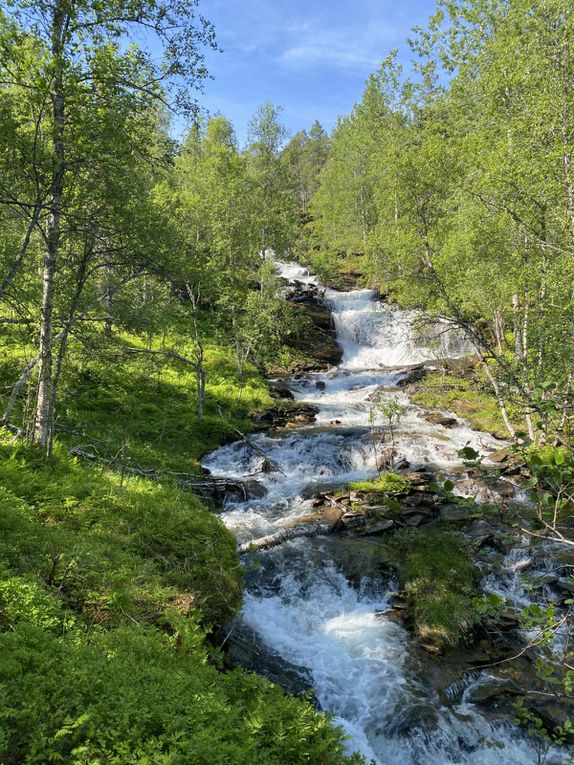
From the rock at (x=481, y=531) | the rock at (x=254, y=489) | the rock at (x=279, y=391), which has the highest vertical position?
the rock at (x=279, y=391)

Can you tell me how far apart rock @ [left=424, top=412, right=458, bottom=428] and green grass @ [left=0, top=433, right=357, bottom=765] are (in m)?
14.9

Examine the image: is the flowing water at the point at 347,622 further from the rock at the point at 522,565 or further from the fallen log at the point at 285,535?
the rock at the point at 522,565

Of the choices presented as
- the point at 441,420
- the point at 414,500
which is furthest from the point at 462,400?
the point at 414,500

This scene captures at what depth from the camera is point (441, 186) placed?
16.2m

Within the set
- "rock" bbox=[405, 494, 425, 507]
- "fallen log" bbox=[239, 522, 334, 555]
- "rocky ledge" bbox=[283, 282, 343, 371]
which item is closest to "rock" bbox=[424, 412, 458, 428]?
"rock" bbox=[405, 494, 425, 507]

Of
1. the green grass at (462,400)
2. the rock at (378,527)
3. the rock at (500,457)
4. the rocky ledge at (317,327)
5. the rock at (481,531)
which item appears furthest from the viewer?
the rocky ledge at (317,327)

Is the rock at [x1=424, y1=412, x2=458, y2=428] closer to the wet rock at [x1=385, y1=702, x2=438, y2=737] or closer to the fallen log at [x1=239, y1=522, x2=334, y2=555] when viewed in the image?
the fallen log at [x1=239, y1=522, x2=334, y2=555]

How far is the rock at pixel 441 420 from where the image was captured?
2161 centimetres

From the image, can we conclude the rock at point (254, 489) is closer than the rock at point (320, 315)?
Yes

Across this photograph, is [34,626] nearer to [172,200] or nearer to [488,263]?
[488,263]

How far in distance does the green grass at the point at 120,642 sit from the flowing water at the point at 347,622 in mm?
1513

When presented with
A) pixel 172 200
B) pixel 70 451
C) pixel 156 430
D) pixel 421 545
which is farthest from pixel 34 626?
pixel 172 200

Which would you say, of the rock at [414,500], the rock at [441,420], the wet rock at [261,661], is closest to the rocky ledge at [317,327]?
the rock at [441,420]

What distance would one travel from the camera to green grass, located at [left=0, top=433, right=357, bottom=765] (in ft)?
12.8
